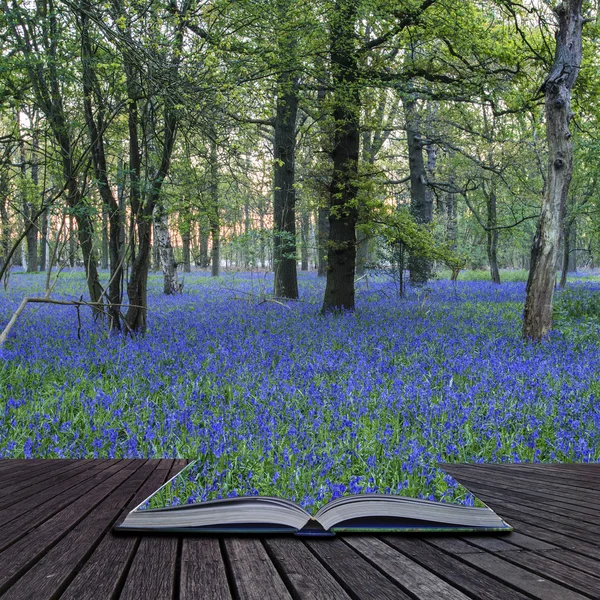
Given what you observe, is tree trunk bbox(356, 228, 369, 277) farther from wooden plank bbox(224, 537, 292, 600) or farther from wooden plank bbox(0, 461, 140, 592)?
wooden plank bbox(224, 537, 292, 600)

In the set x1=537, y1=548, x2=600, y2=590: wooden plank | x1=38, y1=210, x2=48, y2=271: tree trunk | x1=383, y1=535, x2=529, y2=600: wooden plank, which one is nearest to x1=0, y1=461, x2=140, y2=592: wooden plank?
x1=383, y1=535, x2=529, y2=600: wooden plank

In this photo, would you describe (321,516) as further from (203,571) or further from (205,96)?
(205,96)

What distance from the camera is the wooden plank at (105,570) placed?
1.21 m

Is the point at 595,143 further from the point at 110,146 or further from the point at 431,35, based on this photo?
the point at 110,146

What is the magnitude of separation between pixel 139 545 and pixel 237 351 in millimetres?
5989

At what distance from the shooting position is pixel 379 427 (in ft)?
14.2

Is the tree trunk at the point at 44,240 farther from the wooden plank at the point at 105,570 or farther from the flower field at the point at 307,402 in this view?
the wooden plank at the point at 105,570

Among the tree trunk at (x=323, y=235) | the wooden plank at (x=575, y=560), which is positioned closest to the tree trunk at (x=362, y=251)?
the tree trunk at (x=323, y=235)

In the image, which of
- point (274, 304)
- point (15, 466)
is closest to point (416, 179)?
point (274, 304)

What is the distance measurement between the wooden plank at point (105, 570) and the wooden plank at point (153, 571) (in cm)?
2

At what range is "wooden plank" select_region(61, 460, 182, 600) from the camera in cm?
121

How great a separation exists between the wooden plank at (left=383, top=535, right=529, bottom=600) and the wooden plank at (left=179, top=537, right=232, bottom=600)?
20.2 inches

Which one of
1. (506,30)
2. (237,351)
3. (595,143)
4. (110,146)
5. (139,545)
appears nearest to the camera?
(139,545)

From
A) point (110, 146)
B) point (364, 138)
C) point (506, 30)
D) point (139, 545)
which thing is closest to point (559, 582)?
point (139, 545)
